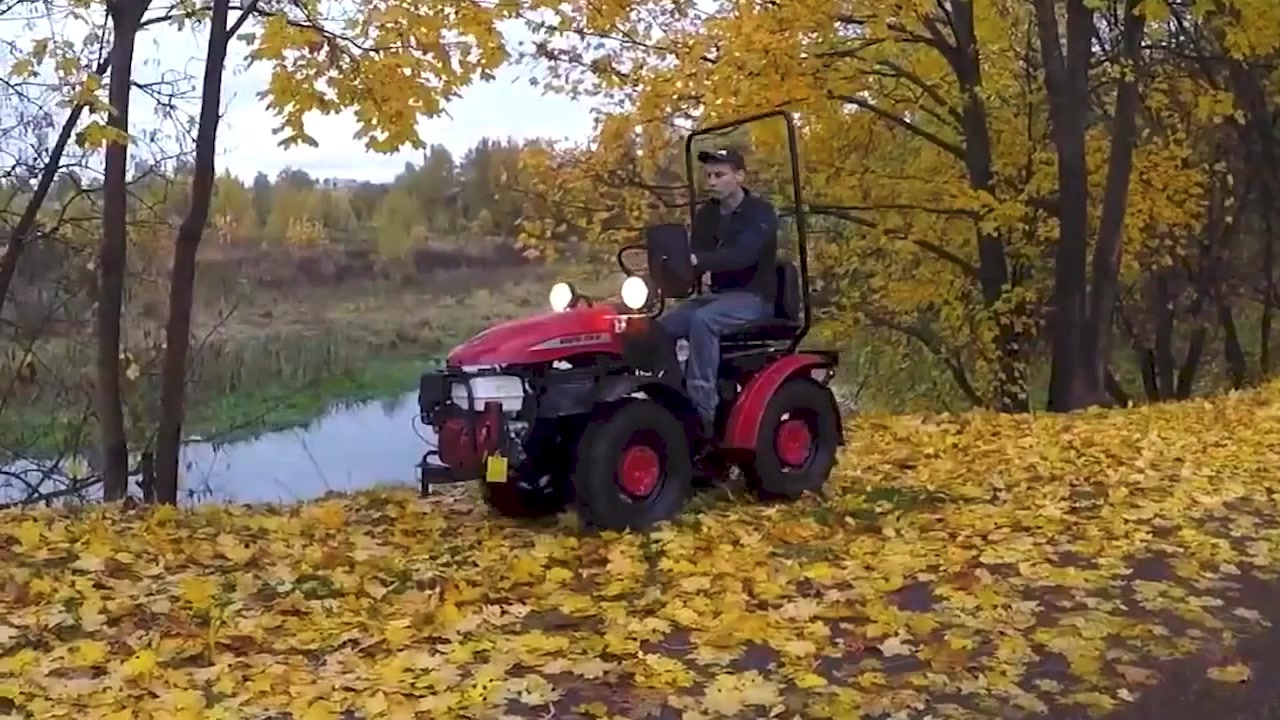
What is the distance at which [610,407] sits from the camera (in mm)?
7188

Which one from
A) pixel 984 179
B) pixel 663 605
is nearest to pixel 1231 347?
pixel 984 179

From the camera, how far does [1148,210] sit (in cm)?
1805

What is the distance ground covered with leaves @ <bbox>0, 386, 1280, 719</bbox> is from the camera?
4750mm

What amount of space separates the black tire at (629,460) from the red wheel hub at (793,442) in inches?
29.8

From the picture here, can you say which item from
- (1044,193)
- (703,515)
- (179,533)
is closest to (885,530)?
(703,515)

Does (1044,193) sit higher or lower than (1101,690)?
higher

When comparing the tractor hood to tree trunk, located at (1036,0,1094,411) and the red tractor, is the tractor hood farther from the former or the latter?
tree trunk, located at (1036,0,1094,411)

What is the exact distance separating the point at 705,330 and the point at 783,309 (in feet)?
2.09

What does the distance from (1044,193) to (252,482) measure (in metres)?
10.1

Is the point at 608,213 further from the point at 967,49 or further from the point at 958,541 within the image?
the point at 958,541

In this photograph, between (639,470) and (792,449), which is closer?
(639,470)

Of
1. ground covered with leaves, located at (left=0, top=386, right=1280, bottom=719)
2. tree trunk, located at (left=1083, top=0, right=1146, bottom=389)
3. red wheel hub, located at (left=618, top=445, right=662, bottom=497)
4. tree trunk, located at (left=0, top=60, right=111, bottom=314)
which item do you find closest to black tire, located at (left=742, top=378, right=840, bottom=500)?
ground covered with leaves, located at (left=0, top=386, right=1280, bottom=719)

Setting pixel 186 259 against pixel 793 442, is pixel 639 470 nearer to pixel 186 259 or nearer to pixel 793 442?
pixel 793 442

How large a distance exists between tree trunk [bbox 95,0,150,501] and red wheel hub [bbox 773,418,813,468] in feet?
16.3
